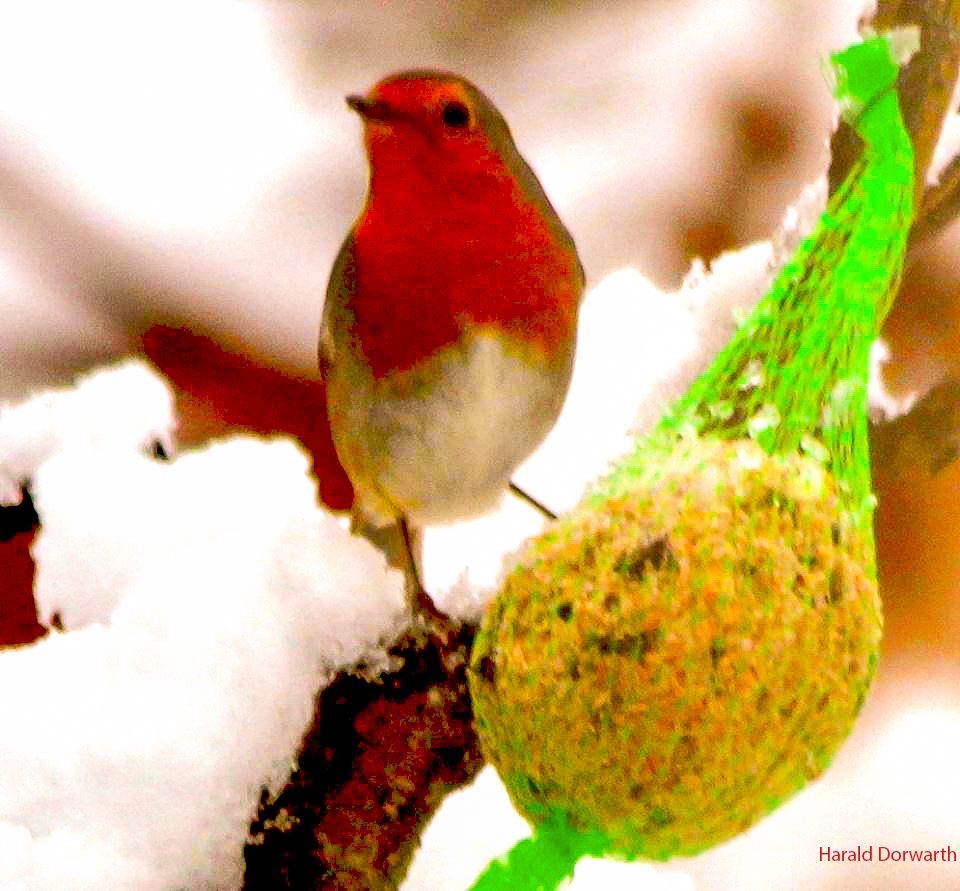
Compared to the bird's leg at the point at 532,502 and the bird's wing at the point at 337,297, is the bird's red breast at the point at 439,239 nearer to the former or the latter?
the bird's wing at the point at 337,297

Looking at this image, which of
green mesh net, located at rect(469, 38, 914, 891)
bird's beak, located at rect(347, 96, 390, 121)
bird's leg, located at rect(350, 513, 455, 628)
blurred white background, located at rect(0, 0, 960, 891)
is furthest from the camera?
blurred white background, located at rect(0, 0, 960, 891)

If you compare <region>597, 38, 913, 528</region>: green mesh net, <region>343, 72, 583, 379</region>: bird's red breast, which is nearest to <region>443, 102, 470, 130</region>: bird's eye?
<region>343, 72, 583, 379</region>: bird's red breast

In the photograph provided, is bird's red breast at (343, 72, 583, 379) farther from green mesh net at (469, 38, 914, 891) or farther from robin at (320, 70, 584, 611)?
green mesh net at (469, 38, 914, 891)

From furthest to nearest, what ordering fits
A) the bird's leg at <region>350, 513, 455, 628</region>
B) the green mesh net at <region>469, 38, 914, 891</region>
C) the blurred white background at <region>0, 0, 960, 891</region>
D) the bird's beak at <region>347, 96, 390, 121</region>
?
1. the blurred white background at <region>0, 0, 960, 891</region>
2. the bird's leg at <region>350, 513, 455, 628</region>
3. the bird's beak at <region>347, 96, 390, 121</region>
4. the green mesh net at <region>469, 38, 914, 891</region>

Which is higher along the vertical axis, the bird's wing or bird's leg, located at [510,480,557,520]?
the bird's wing

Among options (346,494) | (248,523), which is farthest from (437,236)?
(346,494)

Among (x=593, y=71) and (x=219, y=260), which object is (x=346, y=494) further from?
(x=593, y=71)

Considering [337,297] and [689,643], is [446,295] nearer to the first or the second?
[337,297]

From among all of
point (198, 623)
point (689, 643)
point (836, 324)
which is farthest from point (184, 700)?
point (836, 324)
